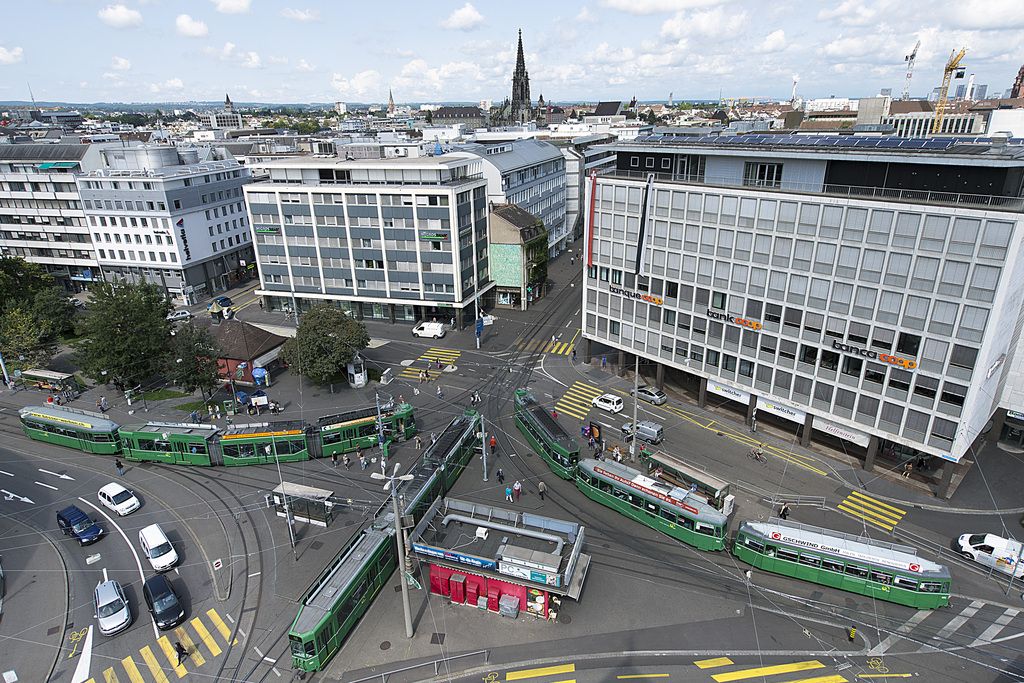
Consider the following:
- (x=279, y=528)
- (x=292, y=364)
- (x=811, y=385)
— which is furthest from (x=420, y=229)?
(x=811, y=385)

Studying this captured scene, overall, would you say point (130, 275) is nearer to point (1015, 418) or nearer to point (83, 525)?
point (83, 525)

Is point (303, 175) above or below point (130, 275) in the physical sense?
above

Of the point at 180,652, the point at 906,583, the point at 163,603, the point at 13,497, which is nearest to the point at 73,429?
the point at 13,497

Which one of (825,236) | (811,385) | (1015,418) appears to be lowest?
(1015,418)

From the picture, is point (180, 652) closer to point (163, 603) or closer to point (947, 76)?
point (163, 603)

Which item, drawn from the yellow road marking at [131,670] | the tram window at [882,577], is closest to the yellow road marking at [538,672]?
the tram window at [882,577]
